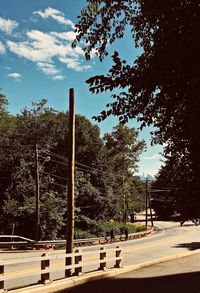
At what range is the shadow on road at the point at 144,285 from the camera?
11.6 m

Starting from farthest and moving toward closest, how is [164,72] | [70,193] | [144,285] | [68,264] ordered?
[70,193]
[68,264]
[144,285]
[164,72]

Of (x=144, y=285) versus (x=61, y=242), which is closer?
(x=144, y=285)

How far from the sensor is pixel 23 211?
38312 mm

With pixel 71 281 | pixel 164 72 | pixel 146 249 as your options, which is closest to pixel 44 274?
pixel 71 281

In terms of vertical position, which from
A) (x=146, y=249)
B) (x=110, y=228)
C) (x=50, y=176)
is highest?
(x=50, y=176)

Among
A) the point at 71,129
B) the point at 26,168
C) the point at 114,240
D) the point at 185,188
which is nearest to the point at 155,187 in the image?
the point at 114,240

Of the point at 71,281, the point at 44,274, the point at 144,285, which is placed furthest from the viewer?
the point at 144,285

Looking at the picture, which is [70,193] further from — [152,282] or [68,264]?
[152,282]

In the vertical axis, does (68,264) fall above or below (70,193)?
below

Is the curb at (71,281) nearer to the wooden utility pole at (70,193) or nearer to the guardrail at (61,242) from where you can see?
the wooden utility pole at (70,193)

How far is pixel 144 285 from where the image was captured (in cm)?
1255

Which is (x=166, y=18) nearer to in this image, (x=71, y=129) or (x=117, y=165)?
(x=71, y=129)

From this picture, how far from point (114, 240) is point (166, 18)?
4172cm

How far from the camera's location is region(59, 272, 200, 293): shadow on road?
11.6m
